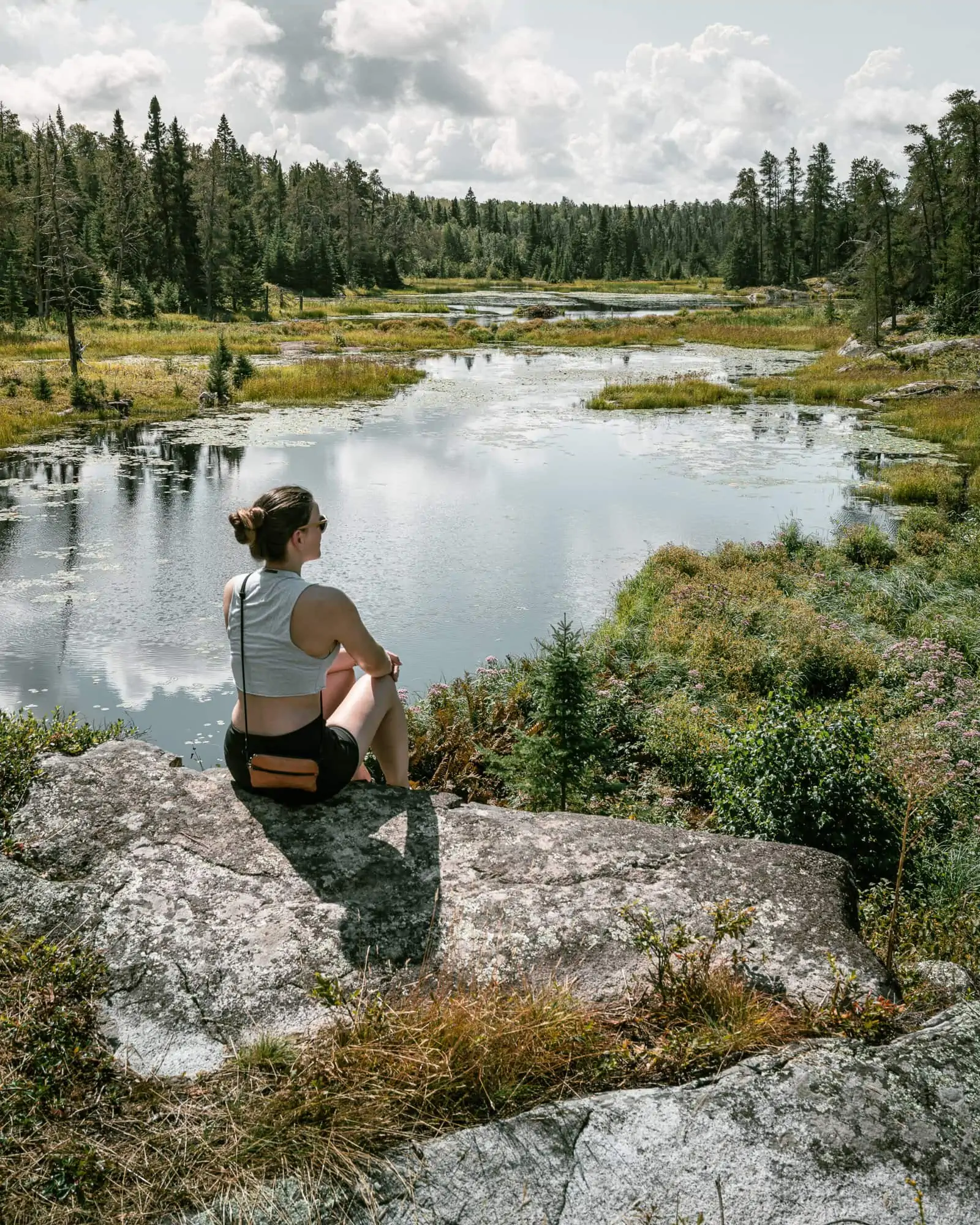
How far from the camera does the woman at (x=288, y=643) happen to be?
3.80 metres

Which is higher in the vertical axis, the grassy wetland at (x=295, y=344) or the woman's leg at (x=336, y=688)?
the grassy wetland at (x=295, y=344)

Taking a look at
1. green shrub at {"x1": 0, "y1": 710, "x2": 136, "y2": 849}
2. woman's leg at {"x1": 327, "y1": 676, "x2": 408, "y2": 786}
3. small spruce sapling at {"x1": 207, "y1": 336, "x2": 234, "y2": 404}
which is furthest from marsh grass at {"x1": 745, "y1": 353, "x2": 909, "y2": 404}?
woman's leg at {"x1": 327, "y1": 676, "x2": 408, "y2": 786}

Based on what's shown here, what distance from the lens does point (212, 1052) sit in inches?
105

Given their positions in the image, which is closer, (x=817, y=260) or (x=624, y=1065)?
(x=624, y=1065)

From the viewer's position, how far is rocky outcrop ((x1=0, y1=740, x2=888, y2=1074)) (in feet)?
9.57

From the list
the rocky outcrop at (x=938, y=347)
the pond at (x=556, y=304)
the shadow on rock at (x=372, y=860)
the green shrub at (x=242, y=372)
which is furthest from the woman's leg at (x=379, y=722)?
the pond at (x=556, y=304)

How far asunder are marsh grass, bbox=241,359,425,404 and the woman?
86.3 feet

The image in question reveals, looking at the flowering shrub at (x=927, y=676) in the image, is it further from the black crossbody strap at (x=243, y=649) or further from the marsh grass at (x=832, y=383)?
the marsh grass at (x=832, y=383)

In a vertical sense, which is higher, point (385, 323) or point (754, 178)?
point (754, 178)

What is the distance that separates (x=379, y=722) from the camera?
4.20 metres

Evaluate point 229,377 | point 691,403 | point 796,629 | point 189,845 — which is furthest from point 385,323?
point 189,845

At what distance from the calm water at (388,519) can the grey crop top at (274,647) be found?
4.26m

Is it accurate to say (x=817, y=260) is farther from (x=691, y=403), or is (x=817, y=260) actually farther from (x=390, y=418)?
(x=390, y=418)

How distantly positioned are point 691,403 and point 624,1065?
2793 cm
